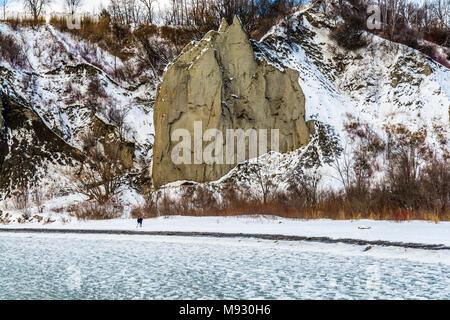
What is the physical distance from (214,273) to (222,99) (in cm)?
2048

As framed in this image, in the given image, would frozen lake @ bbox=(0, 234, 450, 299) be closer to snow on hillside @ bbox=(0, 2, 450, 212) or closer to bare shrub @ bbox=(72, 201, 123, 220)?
bare shrub @ bbox=(72, 201, 123, 220)

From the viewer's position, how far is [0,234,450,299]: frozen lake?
6602 millimetres

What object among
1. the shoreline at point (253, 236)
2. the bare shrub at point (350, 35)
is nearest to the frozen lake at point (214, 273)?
the shoreline at point (253, 236)

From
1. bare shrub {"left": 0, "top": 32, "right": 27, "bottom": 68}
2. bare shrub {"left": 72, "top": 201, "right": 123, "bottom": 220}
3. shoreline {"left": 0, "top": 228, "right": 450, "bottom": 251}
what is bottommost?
shoreline {"left": 0, "top": 228, "right": 450, "bottom": 251}

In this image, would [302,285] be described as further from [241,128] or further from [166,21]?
[166,21]

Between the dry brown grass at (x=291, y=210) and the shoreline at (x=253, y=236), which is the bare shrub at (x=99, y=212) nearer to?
the dry brown grass at (x=291, y=210)

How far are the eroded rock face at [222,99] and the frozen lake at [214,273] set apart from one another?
15.6 meters

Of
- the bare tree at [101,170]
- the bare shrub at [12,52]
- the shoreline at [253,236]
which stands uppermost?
the bare shrub at [12,52]

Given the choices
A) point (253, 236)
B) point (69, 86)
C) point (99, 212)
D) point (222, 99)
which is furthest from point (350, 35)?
point (253, 236)

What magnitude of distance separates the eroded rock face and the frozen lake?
1562 centimetres

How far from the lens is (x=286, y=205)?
18516 millimetres

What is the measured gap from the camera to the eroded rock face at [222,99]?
27469 millimetres

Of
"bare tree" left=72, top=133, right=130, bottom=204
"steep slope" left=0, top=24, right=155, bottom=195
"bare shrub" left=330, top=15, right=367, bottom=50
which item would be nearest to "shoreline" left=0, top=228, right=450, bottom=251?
"bare tree" left=72, top=133, right=130, bottom=204
